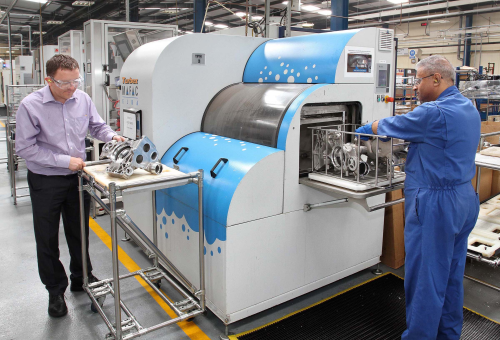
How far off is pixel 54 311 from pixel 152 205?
966 mm

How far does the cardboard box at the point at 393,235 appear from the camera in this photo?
3.24 m

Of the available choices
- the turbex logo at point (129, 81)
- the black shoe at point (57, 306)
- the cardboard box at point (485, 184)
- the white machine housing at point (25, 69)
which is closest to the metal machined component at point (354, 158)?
the turbex logo at point (129, 81)

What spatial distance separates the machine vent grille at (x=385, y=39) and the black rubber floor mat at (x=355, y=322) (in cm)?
174

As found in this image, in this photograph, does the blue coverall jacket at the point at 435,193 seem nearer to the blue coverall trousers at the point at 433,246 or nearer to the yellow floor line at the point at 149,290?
the blue coverall trousers at the point at 433,246

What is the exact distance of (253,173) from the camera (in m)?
2.23

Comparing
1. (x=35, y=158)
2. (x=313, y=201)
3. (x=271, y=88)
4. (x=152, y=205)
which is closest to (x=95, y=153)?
(x=152, y=205)

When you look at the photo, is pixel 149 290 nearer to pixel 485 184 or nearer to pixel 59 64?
pixel 59 64

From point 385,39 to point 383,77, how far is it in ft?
0.84

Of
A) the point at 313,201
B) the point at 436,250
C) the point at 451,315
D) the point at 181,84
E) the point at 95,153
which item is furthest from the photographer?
the point at 95,153

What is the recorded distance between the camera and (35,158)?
2326 millimetres

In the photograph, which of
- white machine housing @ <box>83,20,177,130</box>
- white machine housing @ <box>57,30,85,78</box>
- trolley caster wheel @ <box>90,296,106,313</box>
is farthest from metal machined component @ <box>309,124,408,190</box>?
white machine housing @ <box>57,30,85,78</box>

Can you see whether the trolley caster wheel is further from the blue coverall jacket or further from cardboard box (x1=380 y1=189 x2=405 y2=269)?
cardboard box (x1=380 y1=189 x2=405 y2=269)

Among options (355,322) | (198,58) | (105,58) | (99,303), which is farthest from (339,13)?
(99,303)

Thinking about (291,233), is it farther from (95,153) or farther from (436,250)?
(95,153)
